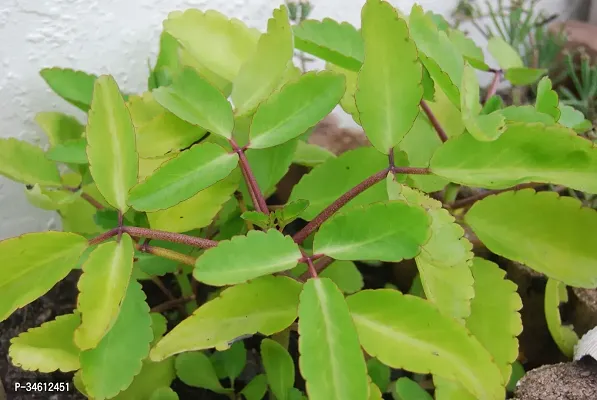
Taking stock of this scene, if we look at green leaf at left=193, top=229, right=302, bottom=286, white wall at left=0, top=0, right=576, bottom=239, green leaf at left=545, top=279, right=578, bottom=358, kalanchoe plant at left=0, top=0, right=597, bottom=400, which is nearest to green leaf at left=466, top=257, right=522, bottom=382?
kalanchoe plant at left=0, top=0, right=597, bottom=400

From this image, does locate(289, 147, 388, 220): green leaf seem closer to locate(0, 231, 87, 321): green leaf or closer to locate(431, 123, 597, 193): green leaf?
locate(431, 123, 597, 193): green leaf

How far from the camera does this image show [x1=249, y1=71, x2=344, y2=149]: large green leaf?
49cm

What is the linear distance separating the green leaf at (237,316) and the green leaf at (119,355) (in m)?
0.05

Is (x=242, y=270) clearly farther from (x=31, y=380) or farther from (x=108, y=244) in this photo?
(x=31, y=380)

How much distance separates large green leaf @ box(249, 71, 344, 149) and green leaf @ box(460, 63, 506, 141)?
0.35 feet

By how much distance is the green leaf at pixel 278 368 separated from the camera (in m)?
0.56

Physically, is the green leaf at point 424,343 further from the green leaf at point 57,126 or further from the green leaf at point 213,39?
Result: the green leaf at point 57,126

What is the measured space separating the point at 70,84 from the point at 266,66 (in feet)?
0.85

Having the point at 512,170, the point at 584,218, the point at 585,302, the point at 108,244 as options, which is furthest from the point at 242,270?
the point at 585,302

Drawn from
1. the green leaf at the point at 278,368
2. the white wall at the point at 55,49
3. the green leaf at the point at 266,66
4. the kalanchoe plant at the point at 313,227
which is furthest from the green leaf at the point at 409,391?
→ the white wall at the point at 55,49

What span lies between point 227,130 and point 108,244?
0.51 feet

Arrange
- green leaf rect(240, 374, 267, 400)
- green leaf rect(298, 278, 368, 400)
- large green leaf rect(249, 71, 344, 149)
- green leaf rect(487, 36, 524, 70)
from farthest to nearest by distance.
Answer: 1. green leaf rect(487, 36, 524, 70)
2. green leaf rect(240, 374, 267, 400)
3. large green leaf rect(249, 71, 344, 149)
4. green leaf rect(298, 278, 368, 400)

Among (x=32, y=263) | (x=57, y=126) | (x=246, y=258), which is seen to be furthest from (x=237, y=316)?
(x=57, y=126)

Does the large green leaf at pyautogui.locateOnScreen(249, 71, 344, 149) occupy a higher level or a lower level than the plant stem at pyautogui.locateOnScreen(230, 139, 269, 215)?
higher
